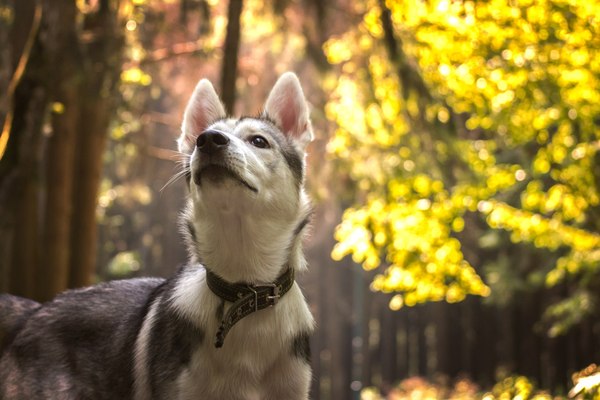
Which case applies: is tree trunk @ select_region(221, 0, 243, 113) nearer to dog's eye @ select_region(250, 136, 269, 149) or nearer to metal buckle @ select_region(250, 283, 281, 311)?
dog's eye @ select_region(250, 136, 269, 149)

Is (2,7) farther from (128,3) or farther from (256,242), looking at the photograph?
(256,242)

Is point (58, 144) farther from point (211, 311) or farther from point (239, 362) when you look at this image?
point (239, 362)

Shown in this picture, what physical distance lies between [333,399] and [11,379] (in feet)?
44.6

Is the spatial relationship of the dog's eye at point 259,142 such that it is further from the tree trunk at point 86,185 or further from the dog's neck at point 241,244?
the tree trunk at point 86,185

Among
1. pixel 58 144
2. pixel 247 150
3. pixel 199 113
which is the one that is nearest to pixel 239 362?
pixel 247 150

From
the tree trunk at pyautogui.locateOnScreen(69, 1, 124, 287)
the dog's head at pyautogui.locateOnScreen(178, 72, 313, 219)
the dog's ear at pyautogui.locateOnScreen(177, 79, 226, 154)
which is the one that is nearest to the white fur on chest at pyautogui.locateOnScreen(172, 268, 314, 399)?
the dog's head at pyautogui.locateOnScreen(178, 72, 313, 219)

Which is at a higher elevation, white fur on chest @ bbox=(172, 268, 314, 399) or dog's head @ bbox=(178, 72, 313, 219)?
dog's head @ bbox=(178, 72, 313, 219)

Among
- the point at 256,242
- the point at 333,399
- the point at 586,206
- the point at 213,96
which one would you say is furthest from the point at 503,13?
the point at 333,399

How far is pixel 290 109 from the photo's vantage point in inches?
160

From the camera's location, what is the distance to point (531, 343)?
14.7 metres

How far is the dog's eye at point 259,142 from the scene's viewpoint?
3592 millimetres

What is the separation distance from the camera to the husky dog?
10.7ft

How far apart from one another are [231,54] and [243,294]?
4.21 m

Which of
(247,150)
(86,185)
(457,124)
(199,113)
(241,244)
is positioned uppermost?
(457,124)
